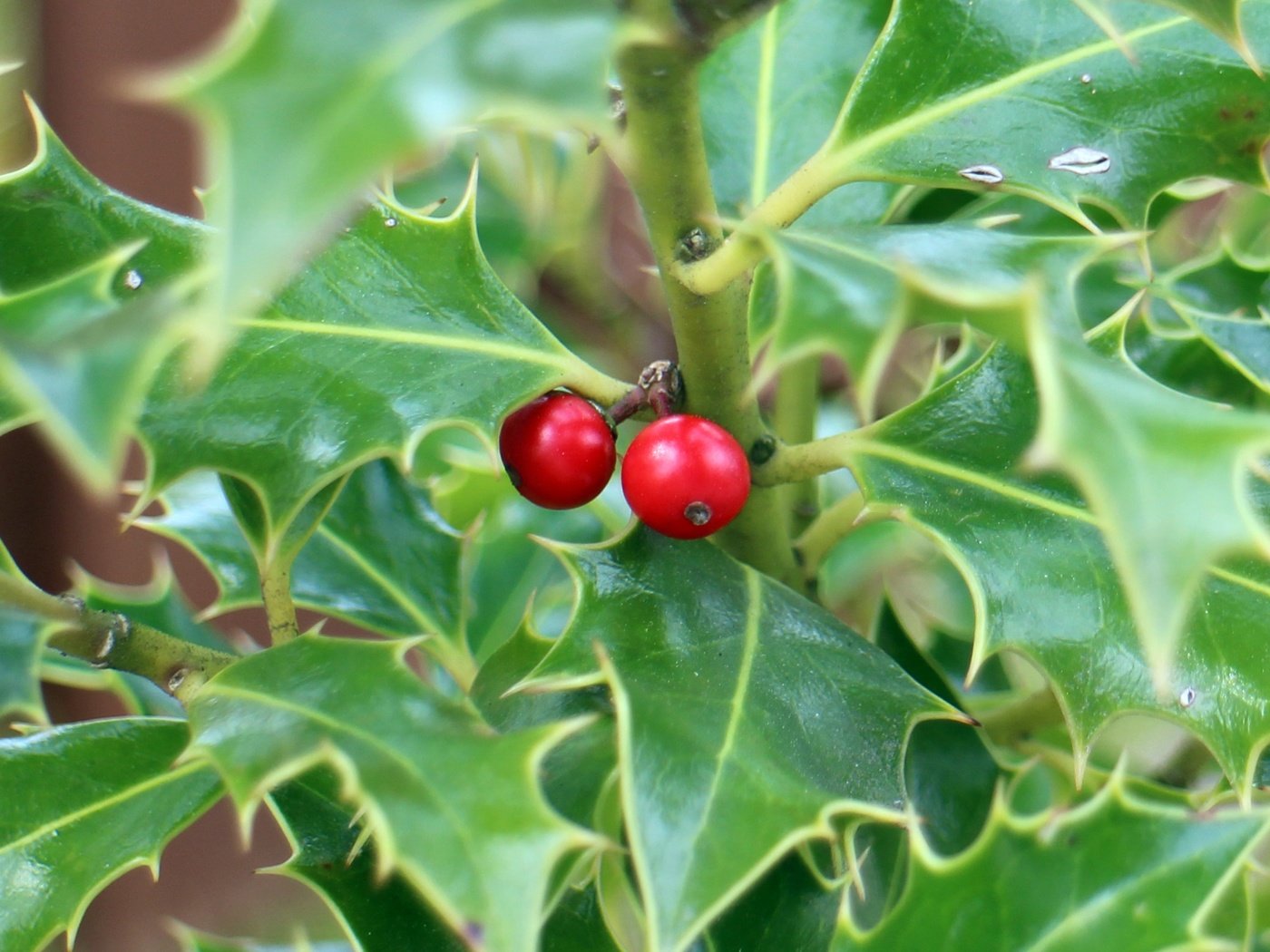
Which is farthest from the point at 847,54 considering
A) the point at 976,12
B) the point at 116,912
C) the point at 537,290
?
the point at 116,912

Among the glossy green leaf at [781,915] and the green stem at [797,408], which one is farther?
the green stem at [797,408]

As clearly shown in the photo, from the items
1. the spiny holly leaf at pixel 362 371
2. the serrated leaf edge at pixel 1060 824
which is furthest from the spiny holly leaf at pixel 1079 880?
the spiny holly leaf at pixel 362 371

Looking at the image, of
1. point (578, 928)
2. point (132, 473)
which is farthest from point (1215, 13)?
point (132, 473)

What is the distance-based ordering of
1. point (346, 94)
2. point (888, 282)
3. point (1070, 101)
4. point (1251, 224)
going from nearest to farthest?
1. point (346, 94)
2. point (888, 282)
3. point (1070, 101)
4. point (1251, 224)

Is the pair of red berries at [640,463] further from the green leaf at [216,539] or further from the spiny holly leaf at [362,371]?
the green leaf at [216,539]

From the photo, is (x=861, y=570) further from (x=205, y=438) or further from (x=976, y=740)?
(x=205, y=438)

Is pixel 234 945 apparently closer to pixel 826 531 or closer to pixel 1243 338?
pixel 826 531
